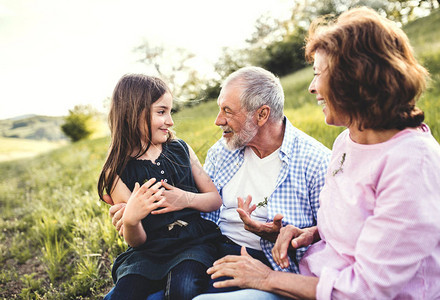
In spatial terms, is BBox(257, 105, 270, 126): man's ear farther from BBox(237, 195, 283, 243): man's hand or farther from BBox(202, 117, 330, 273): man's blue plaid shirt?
BBox(237, 195, 283, 243): man's hand

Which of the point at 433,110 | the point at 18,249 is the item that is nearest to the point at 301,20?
the point at 433,110

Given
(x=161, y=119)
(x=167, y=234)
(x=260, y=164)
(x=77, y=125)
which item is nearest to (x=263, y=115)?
(x=260, y=164)

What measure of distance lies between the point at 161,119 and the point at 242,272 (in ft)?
3.69

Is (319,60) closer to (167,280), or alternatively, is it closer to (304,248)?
(304,248)

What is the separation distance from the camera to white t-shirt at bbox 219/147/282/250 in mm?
Result: 2311

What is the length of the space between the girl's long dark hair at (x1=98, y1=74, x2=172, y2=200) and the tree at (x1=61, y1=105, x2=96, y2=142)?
86.6ft

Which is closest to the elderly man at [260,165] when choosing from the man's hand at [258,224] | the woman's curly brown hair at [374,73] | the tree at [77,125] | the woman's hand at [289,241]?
the man's hand at [258,224]

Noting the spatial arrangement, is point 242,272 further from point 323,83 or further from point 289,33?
point 289,33

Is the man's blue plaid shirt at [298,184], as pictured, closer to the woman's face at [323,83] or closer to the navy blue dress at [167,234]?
the navy blue dress at [167,234]

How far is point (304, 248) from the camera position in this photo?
203 cm

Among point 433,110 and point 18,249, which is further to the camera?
point 433,110

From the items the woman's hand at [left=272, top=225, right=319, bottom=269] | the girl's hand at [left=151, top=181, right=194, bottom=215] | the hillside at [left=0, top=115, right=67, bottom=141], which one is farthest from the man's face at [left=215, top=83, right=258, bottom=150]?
the hillside at [left=0, top=115, right=67, bottom=141]

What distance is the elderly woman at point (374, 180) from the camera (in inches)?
46.3

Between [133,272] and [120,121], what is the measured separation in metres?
1.00
